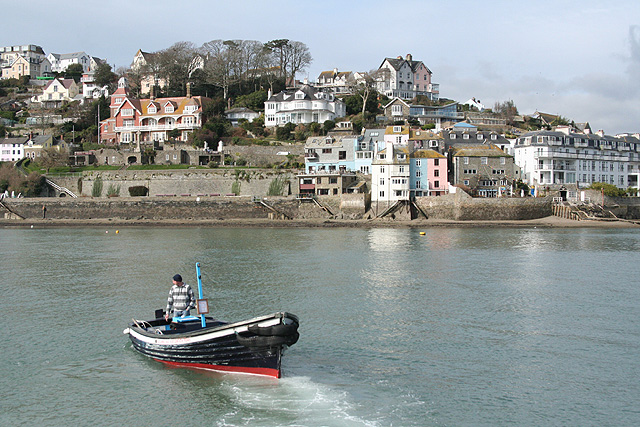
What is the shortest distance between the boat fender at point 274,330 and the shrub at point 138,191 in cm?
5004

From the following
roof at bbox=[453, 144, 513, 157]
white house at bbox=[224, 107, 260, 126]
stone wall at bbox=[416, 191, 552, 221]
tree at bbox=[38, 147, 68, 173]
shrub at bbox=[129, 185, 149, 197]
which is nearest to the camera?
stone wall at bbox=[416, 191, 552, 221]

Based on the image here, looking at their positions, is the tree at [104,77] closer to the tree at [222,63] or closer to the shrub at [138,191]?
the tree at [222,63]

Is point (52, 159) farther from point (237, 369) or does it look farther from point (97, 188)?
point (237, 369)

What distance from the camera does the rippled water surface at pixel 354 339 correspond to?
11719mm

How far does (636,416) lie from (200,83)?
7627 cm

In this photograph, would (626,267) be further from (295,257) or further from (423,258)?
(295,257)

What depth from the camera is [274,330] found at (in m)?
12.3

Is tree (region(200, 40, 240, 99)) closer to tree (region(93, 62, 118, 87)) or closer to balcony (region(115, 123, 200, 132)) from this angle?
balcony (region(115, 123, 200, 132))

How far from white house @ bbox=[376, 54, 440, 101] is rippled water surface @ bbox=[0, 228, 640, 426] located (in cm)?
5586

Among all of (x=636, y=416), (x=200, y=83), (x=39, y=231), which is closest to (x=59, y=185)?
(x=39, y=231)

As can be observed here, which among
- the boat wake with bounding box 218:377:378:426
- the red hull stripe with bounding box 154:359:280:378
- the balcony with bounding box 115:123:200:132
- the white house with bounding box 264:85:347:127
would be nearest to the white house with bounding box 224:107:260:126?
the white house with bounding box 264:85:347:127

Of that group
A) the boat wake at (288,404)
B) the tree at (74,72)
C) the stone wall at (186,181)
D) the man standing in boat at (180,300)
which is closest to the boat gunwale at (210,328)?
the man standing in boat at (180,300)

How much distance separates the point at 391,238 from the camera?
40.9 m

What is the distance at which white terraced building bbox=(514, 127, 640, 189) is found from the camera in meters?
57.5
